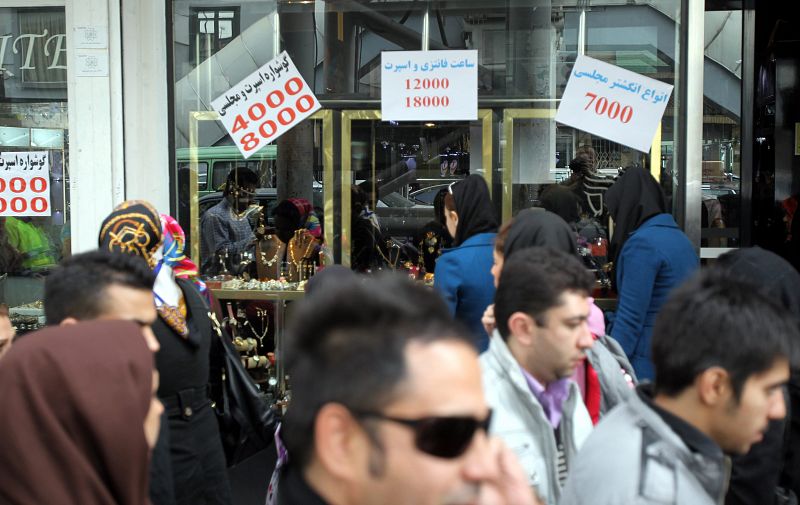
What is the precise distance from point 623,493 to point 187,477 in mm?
2089

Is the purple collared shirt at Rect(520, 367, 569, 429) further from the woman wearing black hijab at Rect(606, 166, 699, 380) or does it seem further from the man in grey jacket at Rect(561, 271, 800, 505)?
the woman wearing black hijab at Rect(606, 166, 699, 380)

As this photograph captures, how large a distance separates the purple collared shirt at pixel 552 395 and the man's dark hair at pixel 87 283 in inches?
49.2

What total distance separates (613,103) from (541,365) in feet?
12.2

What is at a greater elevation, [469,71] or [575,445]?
[469,71]

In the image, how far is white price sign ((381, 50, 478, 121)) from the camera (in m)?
6.41

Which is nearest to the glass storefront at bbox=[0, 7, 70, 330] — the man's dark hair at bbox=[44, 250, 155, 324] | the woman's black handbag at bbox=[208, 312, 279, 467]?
the woman's black handbag at bbox=[208, 312, 279, 467]

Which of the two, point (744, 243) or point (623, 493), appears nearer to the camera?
point (623, 493)

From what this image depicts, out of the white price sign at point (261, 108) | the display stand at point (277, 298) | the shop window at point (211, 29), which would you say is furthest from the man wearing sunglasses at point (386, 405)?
the shop window at point (211, 29)

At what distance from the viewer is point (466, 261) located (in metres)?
4.60

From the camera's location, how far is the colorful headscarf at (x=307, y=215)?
6.82m

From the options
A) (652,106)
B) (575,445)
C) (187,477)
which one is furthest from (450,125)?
(575,445)

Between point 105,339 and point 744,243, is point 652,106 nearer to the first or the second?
point 744,243

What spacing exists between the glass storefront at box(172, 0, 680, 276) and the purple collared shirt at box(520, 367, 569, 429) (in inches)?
144

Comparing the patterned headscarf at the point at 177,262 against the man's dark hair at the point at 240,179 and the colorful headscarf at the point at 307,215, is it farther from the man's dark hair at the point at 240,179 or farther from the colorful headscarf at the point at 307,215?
the colorful headscarf at the point at 307,215
